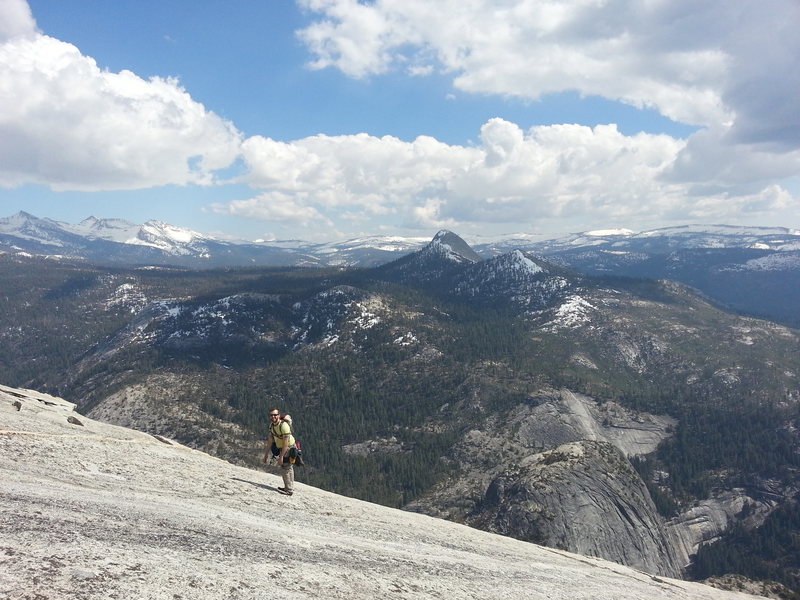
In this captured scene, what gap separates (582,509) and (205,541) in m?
83.9

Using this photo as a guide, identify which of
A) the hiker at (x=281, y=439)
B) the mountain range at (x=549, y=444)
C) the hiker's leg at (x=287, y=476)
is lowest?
the mountain range at (x=549, y=444)

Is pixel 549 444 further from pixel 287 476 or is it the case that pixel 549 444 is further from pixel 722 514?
pixel 287 476

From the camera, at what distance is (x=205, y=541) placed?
59.5 feet

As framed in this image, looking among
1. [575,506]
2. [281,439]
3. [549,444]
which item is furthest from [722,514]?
[281,439]

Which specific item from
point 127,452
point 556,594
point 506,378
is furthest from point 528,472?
point 506,378

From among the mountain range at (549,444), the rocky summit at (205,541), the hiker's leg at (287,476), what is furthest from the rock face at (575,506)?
the hiker's leg at (287,476)

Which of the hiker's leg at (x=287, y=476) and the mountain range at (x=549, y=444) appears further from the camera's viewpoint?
the mountain range at (x=549, y=444)

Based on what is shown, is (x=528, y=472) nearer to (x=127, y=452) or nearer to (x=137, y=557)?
(x=127, y=452)

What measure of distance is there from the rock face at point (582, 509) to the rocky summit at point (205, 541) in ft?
155

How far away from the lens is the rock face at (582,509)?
7962 cm

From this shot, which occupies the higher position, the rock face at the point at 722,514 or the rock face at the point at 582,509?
the rock face at the point at 582,509

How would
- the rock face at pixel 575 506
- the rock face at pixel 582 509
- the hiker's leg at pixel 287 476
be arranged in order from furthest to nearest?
the rock face at pixel 575 506 < the rock face at pixel 582 509 < the hiker's leg at pixel 287 476

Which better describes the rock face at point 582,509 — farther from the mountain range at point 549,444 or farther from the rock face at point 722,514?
the rock face at point 722,514

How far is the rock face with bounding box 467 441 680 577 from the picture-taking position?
79625 millimetres
